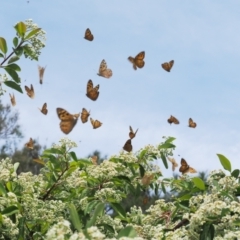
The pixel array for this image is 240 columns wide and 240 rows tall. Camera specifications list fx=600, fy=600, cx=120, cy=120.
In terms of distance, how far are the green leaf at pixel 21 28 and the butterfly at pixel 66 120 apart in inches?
31.7

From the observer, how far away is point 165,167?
396 centimetres

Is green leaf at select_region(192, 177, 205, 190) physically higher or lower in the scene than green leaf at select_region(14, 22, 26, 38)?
lower

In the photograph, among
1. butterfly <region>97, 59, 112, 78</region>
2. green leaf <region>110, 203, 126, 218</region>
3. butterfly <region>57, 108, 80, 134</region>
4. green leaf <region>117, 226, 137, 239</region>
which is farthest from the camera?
butterfly <region>97, 59, 112, 78</region>

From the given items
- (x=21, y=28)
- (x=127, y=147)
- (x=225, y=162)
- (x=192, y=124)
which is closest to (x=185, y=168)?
(x=127, y=147)

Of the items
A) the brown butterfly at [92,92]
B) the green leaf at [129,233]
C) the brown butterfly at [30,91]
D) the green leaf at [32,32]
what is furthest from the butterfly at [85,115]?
the green leaf at [129,233]

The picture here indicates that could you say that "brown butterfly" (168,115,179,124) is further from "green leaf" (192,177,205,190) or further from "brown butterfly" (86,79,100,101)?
"green leaf" (192,177,205,190)

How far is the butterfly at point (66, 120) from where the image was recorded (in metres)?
4.17

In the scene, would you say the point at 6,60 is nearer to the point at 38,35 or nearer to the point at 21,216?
the point at 38,35

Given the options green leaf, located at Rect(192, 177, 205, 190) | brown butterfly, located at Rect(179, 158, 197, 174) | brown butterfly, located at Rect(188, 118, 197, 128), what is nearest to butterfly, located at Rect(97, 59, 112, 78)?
brown butterfly, located at Rect(188, 118, 197, 128)

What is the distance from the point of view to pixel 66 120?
4.25 m

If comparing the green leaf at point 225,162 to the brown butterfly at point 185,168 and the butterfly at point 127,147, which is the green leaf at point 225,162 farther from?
the brown butterfly at point 185,168

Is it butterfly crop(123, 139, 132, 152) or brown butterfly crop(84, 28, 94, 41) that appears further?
brown butterfly crop(84, 28, 94, 41)

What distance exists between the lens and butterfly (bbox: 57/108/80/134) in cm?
417

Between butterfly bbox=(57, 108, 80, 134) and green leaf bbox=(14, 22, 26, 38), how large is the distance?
0.81 meters
